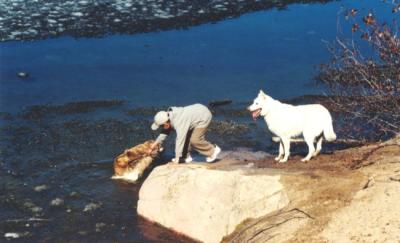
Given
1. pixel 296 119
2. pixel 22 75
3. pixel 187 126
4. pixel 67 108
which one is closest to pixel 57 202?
pixel 187 126

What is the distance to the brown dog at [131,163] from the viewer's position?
40.5ft

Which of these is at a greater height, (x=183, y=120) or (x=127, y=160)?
A: (x=183, y=120)

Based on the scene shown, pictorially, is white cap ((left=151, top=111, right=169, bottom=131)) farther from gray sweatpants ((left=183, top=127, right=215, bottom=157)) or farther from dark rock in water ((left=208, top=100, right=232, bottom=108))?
dark rock in water ((left=208, top=100, right=232, bottom=108))

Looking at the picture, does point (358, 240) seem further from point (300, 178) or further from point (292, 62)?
point (292, 62)

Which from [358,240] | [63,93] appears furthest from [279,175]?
[63,93]

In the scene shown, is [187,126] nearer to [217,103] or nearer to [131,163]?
[131,163]

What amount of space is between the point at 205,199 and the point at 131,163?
2.95 m

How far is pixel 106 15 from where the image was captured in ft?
83.1

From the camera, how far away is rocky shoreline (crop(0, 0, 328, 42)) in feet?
77.1

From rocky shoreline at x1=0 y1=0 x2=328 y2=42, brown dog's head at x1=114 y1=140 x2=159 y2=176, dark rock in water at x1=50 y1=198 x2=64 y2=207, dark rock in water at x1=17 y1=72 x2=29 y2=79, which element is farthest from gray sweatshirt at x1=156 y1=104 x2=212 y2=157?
rocky shoreline at x1=0 y1=0 x2=328 y2=42

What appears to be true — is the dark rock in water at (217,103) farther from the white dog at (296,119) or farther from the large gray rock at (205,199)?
the white dog at (296,119)

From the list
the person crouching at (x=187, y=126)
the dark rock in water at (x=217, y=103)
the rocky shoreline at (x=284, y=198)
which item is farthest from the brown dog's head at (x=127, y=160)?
the dark rock in water at (x=217, y=103)

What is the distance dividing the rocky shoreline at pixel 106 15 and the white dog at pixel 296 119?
14151 mm

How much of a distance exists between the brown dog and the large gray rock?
141 cm
